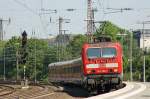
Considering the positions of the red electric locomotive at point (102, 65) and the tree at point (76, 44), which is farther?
the tree at point (76, 44)

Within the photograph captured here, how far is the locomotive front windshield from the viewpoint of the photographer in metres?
35.6

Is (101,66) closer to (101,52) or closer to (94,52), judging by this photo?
(101,52)

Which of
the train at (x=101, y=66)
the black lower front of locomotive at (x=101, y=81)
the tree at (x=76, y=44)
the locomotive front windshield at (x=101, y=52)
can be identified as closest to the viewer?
the black lower front of locomotive at (x=101, y=81)

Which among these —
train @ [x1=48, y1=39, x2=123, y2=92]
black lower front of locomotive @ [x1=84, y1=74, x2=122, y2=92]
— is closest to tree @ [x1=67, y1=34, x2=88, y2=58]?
train @ [x1=48, y1=39, x2=123, y2=92]

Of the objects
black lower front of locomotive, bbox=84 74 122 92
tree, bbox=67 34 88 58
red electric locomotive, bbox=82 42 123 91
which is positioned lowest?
black lower front of locomotive, bbox=84 74 122 92

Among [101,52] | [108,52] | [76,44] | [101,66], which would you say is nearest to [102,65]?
[101,66]

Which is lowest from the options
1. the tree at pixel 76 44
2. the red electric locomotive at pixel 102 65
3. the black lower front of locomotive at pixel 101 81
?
the black lower front of locomotive at pixel 101 81

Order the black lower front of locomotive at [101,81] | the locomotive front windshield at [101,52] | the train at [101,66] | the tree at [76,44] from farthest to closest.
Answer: the tree at [76,44] < the locomotive front windshield at [101,52] < the train at [101,66] < the black lower front of locomotive at [101,81]

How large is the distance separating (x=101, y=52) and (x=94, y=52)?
1.49ft

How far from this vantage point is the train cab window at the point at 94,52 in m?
35.6

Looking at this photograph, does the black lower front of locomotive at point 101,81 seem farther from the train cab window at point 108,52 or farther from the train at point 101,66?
the train cab window at point 108,52

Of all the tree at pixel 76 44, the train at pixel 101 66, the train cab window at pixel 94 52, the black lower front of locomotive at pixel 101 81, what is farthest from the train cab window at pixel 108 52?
the tree at pixel 76 44

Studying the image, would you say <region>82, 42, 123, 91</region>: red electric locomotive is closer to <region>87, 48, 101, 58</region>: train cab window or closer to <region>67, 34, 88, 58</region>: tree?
<region>87, 48, 101, 58</region>: train cab window

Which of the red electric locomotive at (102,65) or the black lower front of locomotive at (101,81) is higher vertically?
the red electric locomotive at (102,65)
